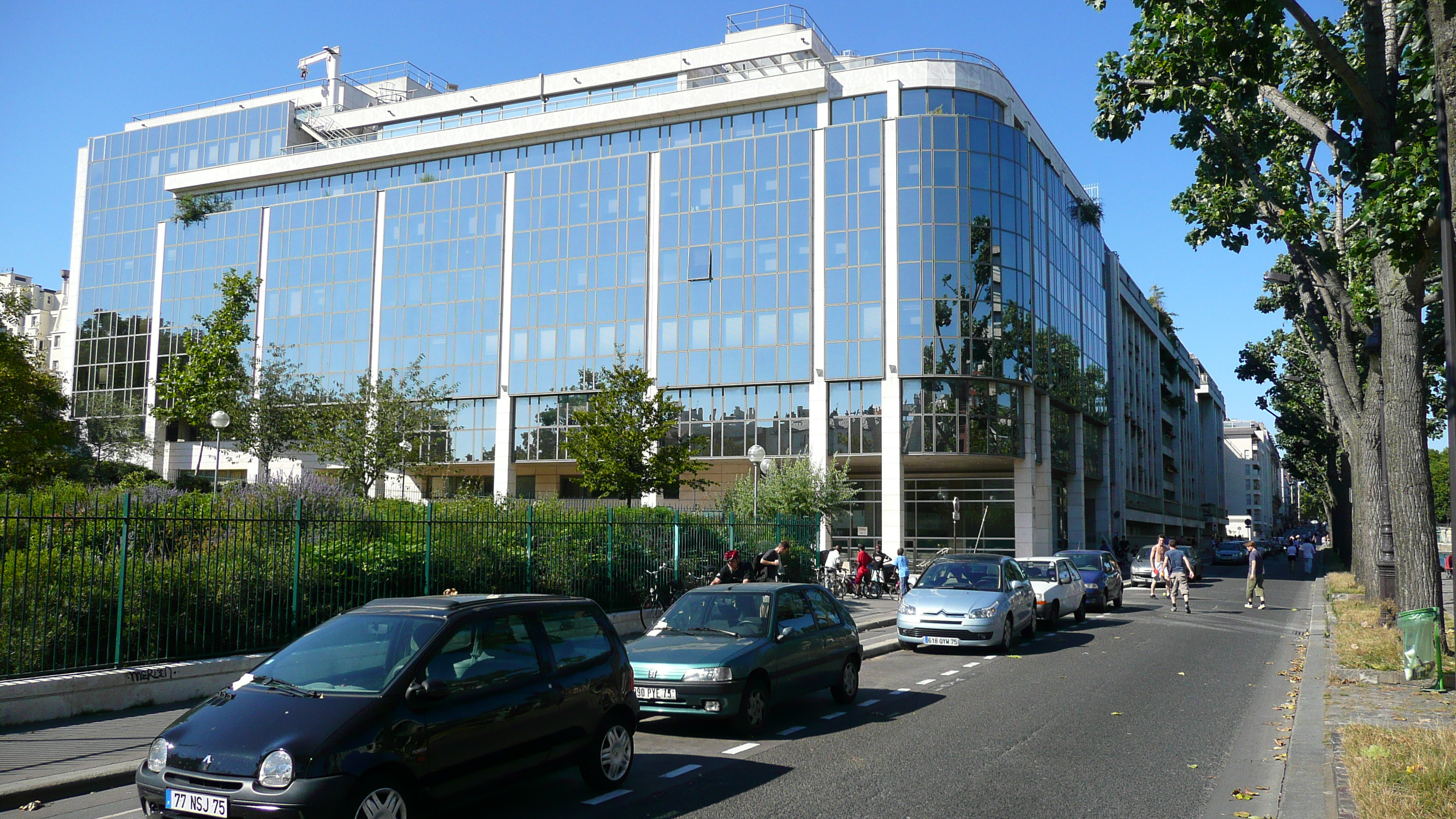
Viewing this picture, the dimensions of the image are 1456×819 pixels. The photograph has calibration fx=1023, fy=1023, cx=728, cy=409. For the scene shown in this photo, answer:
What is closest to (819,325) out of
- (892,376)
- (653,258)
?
(892,376)

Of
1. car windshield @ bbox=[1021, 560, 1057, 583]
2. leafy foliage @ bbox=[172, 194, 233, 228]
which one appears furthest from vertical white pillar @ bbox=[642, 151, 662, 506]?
leafy foliage @ bbox=[172, 194, 233, 228]

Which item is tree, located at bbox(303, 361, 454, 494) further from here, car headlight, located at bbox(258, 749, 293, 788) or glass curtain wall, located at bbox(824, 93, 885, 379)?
car headlight, located at bbox(258, 749, 293, 788)

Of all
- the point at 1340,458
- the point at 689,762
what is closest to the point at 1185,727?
the point at 689,762

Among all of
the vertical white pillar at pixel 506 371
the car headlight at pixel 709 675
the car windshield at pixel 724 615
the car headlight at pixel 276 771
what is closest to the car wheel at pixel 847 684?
the car windshield at pixel 724 615

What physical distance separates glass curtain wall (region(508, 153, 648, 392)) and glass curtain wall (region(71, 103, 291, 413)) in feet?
64.7

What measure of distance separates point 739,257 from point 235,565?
1380 inches

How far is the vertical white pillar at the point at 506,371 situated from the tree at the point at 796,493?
1607 centimetres

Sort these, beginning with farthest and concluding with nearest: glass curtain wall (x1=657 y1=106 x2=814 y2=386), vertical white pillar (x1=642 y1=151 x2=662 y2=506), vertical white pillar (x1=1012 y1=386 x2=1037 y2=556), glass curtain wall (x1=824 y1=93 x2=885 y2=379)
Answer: vertical white pillar (x1=642 y1=151 x2=662 y2=506) < vertical white pillar (x1=1012 y1=386 x2=1037 y2=556) < glass curtain wall (x1=657 y1=106 x2=814 y2=386) < glass curtain wall (x1=824 y1=93 x2=885 y2=379)

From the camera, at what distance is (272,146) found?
59.0m

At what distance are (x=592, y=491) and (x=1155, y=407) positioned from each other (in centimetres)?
6160

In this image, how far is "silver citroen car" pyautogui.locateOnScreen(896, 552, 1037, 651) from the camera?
1677 centimetres

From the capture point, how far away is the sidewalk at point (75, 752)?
752 cm

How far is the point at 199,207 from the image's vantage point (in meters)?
58.0

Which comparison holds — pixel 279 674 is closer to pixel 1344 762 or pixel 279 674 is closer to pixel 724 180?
pixel 1344 762
